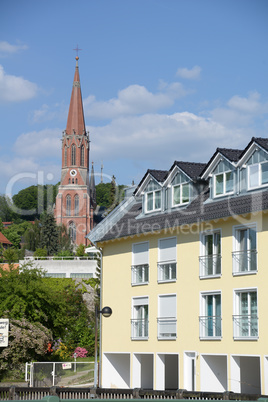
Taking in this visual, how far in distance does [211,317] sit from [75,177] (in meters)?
119

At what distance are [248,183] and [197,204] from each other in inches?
117

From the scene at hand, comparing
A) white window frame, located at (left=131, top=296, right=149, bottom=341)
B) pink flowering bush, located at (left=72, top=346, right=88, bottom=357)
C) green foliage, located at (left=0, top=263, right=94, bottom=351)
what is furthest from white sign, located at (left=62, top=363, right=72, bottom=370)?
pink flowering bush, located at (left=72, top=346, right=88, bottom=357)

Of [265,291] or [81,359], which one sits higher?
[265,291]

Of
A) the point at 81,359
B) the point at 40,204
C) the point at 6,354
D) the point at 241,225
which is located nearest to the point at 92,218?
the point at 40,204

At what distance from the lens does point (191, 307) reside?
2661 cm

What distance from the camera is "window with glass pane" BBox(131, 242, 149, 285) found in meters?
29.6

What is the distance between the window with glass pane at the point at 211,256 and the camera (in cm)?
2586

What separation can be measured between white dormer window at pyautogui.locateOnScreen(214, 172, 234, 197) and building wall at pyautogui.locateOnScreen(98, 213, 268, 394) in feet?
4.94

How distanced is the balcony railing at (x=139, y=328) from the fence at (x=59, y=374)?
388 centimetres

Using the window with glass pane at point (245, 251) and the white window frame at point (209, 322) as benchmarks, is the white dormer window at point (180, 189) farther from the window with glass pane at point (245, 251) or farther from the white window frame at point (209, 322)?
the white window frame at point (209, 322)

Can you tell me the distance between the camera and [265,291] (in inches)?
923

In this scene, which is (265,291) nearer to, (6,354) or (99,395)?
(99,395)

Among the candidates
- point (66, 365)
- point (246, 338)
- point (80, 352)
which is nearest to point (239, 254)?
point (246, 338)

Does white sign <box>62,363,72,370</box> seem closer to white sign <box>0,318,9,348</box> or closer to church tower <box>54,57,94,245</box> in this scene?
white sign <box>0,318,9,348</box>
